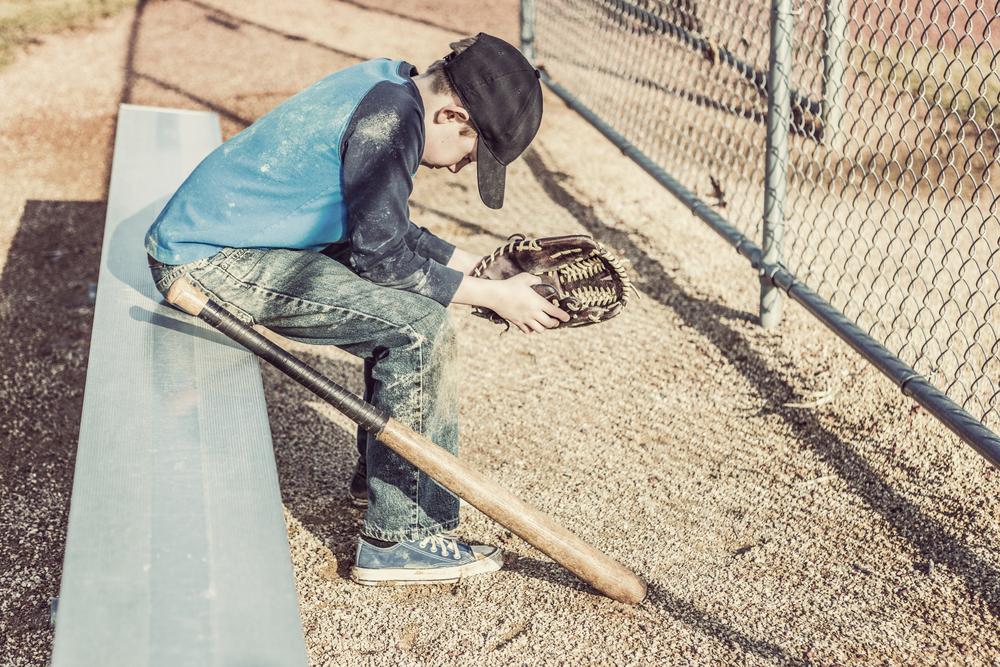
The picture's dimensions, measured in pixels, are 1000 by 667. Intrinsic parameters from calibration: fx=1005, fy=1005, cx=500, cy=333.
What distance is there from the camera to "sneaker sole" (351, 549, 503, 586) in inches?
102

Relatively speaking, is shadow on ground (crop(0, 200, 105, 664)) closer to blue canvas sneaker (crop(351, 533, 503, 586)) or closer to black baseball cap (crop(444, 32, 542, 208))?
blue canvas sneaker (crop(351, 533, 503, 586))

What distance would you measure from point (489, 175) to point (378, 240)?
1.21 ft

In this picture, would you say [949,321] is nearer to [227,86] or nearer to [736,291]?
[736,291]

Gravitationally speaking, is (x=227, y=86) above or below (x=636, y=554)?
below

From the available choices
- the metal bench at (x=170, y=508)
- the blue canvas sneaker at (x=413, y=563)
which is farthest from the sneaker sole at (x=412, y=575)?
the metal bench at (x=170, y=508)

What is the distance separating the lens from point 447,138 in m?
2.53

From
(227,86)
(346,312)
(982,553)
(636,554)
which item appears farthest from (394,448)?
(227,86)

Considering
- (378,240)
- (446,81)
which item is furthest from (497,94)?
(378,240)

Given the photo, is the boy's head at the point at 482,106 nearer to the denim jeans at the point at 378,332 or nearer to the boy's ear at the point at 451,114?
the boy's ear at the point at 451,114

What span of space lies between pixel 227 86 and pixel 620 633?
228 inches

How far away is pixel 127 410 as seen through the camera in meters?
2.29

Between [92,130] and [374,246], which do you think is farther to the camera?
[92,130]

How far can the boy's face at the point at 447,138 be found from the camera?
8.19ft

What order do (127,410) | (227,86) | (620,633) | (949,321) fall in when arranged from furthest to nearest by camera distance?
1. (227,86)
2. (949,321)
3. (620,633)
4. (127,410)
